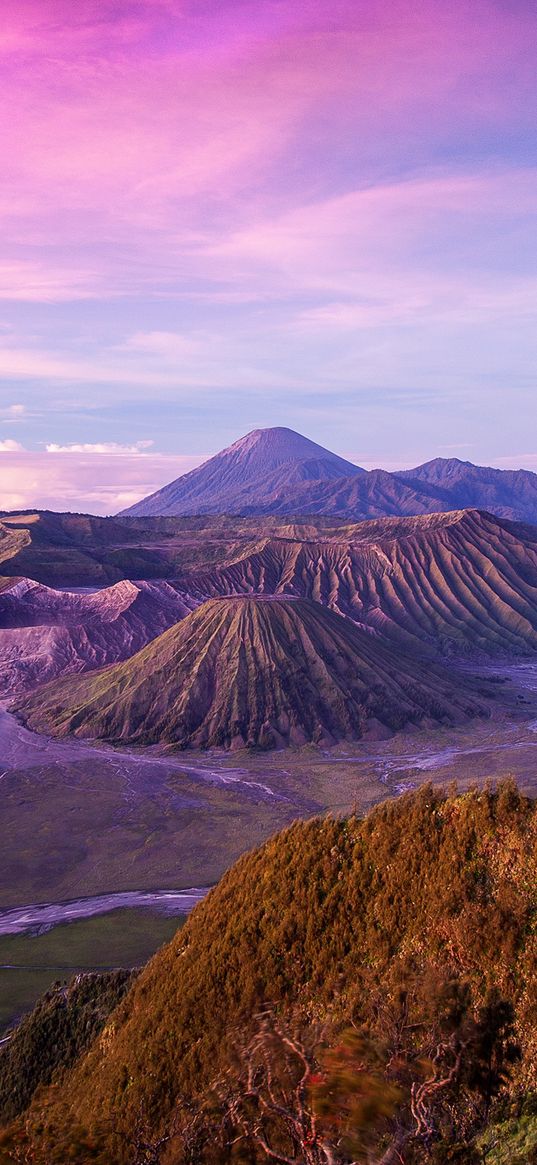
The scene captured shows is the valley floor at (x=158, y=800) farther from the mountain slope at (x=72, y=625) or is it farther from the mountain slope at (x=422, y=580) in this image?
the mountain slope at (x=422, y=580)

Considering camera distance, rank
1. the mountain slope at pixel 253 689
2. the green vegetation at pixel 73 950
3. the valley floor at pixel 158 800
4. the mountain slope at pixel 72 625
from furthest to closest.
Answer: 1. the mountain slope at pixel 72 625
2. the mountain slope at pixel 253 689
3. the valley floor at pixel 158 800
4. the green vegetation at pixel 73 950

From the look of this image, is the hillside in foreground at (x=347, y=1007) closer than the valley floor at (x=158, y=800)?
Yes

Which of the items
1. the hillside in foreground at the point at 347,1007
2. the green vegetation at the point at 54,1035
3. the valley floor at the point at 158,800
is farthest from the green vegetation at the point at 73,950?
the hillside in foreground at the point at 347,1007

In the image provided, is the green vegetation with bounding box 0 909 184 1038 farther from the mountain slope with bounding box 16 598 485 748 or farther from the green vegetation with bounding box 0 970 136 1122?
the mountain slope with bounding box 16 598 485 748

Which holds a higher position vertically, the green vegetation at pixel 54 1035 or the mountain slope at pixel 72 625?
the mountain slope at pixel 72 625

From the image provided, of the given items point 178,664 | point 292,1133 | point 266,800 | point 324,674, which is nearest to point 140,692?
point 178,664

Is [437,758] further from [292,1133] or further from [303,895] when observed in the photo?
[292,1133]
